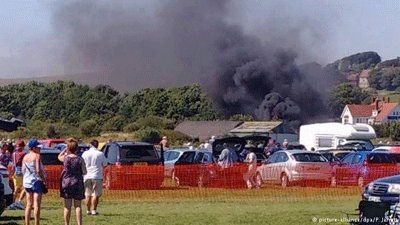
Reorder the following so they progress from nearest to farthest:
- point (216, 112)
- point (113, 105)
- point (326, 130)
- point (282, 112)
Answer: point (326, 130) → point (282, 112) → point (216, 112) → point (113, 105)

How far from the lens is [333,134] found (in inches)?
1876

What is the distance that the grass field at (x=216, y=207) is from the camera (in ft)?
64.3

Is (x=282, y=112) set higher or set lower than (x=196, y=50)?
lower

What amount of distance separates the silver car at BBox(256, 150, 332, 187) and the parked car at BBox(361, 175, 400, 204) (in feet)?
38.2

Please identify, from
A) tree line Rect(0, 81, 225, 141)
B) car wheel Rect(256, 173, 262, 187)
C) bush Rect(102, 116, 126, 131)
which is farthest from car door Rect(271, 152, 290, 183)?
bush Rect(102, 116, 126, 131)

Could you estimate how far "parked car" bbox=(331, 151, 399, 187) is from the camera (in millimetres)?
29947

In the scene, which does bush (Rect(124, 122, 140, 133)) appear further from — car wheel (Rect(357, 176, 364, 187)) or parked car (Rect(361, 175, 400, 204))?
parked car (Rect(361, 175, 400, 204))

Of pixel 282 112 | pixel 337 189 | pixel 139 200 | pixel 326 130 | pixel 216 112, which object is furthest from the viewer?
pixel 216 112

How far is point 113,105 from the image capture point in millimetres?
96875

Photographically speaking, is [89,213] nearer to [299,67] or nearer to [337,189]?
[337,189]

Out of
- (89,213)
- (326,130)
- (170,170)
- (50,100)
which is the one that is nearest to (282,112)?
(326,130)

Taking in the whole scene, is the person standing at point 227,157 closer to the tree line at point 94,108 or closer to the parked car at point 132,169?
the parked car at point 132,169

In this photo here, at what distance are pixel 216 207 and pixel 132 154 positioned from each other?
8.00m

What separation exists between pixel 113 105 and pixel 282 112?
27.3 m
